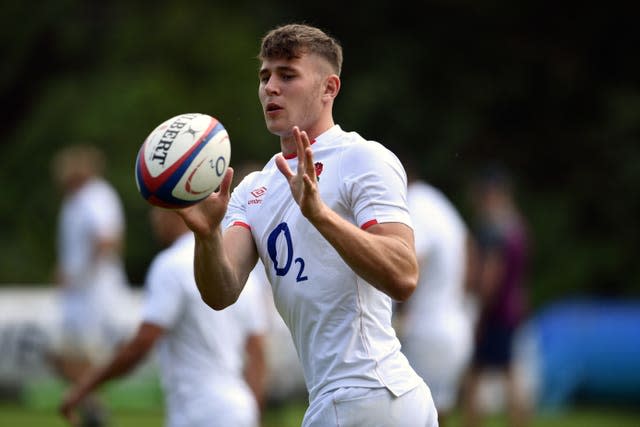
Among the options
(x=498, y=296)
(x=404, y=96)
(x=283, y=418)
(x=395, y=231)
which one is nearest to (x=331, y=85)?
(x=395, y=231)

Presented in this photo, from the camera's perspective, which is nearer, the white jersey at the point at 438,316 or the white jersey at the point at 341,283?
the white jersey at the point at 341,283

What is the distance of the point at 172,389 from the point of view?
6711mm

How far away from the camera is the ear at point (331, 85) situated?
4.81m

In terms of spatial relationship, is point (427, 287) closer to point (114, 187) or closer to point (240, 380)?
point (240, 380)

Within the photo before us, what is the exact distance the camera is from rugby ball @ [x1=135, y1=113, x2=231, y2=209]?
4566 millimetres

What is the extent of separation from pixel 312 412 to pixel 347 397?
170mm

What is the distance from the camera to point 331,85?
4832mm

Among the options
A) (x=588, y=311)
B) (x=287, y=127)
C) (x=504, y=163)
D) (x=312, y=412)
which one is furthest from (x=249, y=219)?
(x=504, y=163)

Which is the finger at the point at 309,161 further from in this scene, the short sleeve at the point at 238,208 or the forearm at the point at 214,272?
the short sleeve at the point at 238,208

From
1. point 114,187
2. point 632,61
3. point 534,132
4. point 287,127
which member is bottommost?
point 114,187

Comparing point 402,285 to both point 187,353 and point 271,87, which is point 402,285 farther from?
point 187,353

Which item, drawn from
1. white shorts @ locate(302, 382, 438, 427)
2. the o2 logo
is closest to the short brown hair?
the o2 logo

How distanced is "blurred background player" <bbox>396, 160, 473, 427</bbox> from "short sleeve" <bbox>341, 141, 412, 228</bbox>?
468 centimetres

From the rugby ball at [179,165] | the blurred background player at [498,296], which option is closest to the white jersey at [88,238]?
the blurred background player at [498,296]
